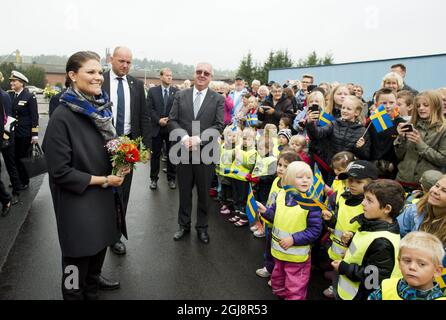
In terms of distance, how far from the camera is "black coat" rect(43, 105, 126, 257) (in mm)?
2535

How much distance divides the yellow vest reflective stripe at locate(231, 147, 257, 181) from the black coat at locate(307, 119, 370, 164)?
100 centimetres

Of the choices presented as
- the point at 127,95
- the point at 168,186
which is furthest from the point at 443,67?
the point at 127,95

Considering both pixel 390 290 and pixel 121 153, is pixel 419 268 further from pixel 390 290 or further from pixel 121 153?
pixel 121 153

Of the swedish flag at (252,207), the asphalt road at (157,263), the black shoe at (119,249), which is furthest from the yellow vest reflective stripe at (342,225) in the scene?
the black shoe at (119,249)

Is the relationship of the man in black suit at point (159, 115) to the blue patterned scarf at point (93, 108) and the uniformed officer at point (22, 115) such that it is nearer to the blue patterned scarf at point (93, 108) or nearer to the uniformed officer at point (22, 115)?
the uniformed officer at point (22, 115)

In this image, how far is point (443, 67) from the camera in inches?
429

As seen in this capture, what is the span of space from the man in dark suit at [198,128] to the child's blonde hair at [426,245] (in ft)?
9.17

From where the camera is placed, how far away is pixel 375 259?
8.73 feet

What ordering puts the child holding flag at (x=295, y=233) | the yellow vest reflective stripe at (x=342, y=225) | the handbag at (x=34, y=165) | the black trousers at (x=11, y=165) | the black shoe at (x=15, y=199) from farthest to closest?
the black trousers at (x=11, y=165) < the black shoe at (x=15, y=199) < the handbag at (x=34, y=165) < the child holding flag at (x=295, y=233) < the yellow vest reflective stripe at (x=342, y=225)

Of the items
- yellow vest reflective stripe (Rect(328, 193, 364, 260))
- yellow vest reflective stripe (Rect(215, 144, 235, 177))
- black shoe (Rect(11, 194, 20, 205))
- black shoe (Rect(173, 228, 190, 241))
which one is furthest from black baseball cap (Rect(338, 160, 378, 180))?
black shoe (Rect(11, 194, 20, 205))

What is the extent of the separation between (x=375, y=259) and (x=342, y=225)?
62cm

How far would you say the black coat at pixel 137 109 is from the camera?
14.6ft

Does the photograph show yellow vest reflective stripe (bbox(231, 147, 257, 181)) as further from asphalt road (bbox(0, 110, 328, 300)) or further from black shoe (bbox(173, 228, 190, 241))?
black shoe (bbox(173, 228, 190, 241))

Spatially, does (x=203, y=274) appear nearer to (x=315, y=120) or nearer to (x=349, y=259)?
(x=349, y=259)
